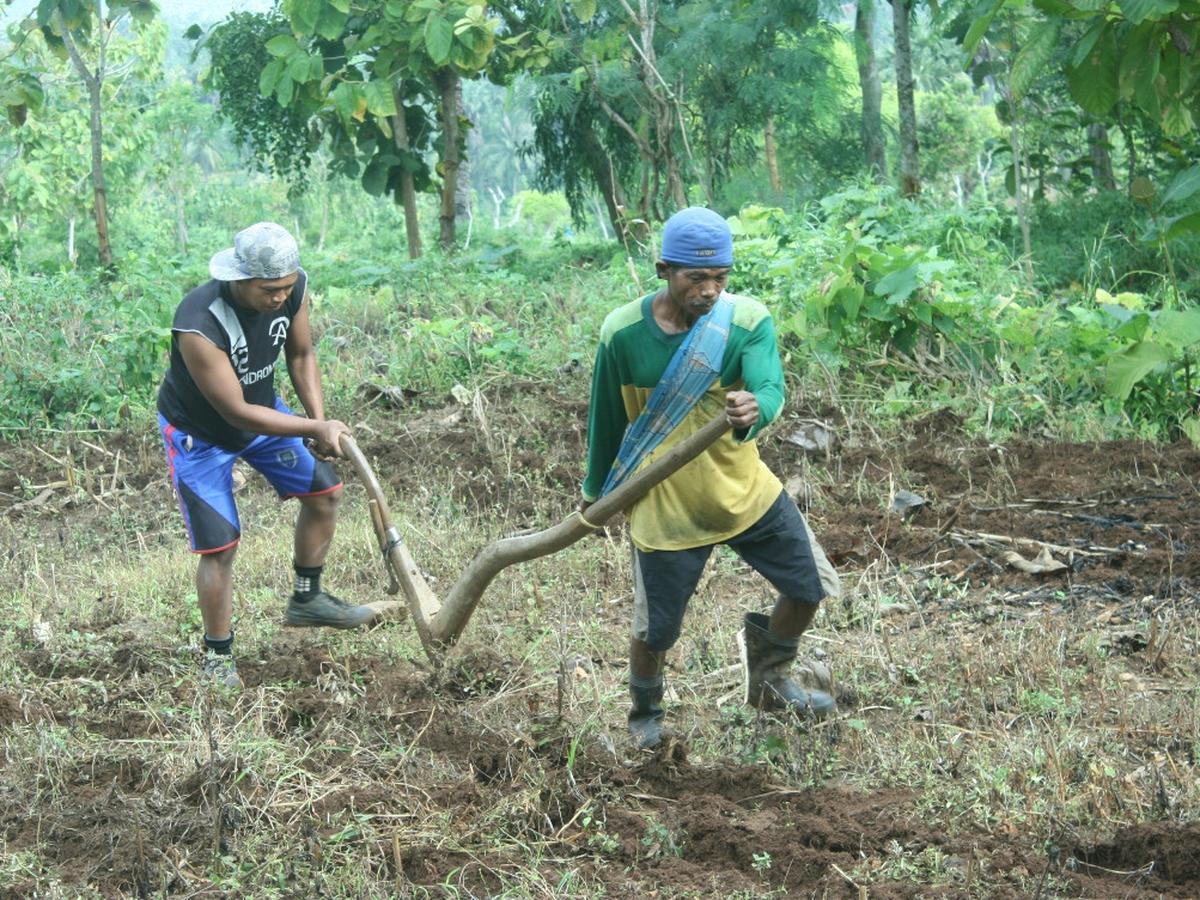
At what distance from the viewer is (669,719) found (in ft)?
14.4

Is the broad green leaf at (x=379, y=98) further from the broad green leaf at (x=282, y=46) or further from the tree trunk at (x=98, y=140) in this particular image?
the tree trunk at (x=98, y=140)

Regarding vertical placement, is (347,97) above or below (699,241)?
above

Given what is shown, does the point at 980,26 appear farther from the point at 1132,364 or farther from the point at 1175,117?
the point at 1132,364

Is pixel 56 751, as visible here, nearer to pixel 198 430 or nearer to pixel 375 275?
pixel 198 430

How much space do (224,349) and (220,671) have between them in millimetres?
1037

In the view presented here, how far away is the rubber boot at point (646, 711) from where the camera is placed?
4109mm

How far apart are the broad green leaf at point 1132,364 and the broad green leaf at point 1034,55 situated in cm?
269

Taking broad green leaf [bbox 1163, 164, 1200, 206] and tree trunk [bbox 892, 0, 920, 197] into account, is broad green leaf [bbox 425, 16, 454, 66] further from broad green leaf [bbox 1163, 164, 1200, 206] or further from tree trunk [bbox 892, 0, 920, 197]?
broad green leaf [bbox 1163, 164, 1200, 206]

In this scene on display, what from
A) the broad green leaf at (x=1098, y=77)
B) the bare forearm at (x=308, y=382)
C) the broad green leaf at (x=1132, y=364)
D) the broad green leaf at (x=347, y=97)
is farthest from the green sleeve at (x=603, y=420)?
the broad green leaf at (x=347, y=97)

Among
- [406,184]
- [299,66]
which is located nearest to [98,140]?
[299,66]

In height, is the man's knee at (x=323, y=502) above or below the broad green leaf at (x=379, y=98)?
below

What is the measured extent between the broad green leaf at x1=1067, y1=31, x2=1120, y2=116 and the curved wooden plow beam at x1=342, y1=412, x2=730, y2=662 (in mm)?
1079

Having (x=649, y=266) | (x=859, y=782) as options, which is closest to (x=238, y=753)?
(x=859, y=782)

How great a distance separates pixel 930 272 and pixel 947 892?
456 centimetres
